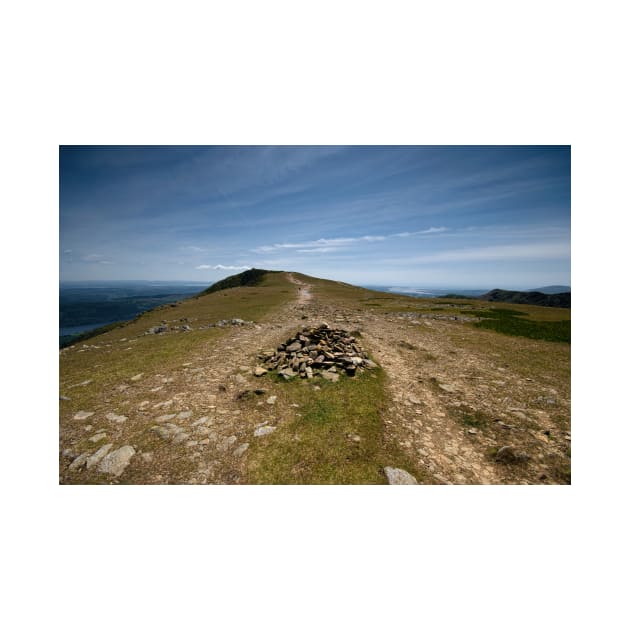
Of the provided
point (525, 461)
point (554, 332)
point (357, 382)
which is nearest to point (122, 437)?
point (357, 382)

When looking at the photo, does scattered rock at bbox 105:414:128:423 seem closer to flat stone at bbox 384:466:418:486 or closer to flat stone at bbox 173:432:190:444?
flat stone at bbox 173:432:190:444

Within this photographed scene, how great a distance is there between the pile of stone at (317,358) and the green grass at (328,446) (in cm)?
142

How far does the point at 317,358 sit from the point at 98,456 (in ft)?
24.0

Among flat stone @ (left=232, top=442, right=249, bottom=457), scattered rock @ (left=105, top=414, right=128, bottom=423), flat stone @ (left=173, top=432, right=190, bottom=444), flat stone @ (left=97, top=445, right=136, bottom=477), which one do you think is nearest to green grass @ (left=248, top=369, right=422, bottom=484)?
flat stone @ (left=232, top=442, right=249, bottom=457)

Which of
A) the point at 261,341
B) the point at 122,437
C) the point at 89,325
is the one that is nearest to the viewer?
the point at 122,437

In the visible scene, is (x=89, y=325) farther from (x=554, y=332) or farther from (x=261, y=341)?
(x=554, y=332)

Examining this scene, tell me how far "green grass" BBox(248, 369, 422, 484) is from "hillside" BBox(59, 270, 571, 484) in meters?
0.03

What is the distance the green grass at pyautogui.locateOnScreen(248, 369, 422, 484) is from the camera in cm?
569

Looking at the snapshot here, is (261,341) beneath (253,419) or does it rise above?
above

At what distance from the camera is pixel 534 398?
9242mm

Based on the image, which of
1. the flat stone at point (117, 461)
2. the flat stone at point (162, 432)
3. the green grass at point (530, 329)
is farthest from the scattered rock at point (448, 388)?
the green grass at point (530, 329)

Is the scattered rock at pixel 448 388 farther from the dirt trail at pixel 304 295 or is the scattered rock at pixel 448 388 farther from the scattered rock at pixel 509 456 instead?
the dirt trail at pixel 304 295

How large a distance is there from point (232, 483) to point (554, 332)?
2362 centimetres

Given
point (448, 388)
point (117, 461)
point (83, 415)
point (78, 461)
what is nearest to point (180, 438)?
point (117, 461)
